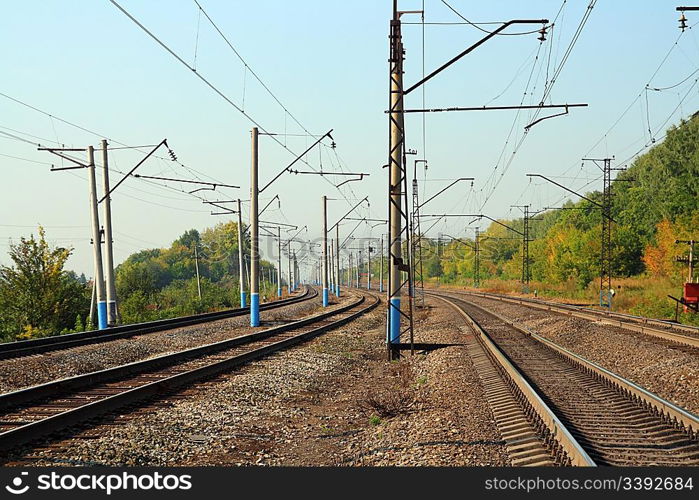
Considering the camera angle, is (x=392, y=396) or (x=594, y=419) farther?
(x=392, y=396)

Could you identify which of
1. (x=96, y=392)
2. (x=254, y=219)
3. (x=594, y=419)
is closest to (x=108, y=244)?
(x=254, y=219)

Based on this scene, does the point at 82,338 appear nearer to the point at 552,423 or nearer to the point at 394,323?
the point at 394,323

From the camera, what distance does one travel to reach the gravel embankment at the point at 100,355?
16.8 meters

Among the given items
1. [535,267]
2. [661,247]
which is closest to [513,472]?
[661,247]

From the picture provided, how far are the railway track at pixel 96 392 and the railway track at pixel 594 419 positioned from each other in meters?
6.38

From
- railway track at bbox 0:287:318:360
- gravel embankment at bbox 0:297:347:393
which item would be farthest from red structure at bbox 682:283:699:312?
railway track at bbox 0:287:318:360

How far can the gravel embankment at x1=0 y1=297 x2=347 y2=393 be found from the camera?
16.8 m

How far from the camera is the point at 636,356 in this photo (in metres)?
19.6

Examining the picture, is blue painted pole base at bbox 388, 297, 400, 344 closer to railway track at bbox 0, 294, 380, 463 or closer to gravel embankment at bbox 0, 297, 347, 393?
railway track at bbox 0, 294, 380, 463

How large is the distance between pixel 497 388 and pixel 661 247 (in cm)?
5854

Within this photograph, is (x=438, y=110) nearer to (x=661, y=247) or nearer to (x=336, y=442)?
(x=336, y=442)

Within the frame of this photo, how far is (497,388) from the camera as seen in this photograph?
1403 cm

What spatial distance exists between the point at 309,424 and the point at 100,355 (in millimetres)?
10610

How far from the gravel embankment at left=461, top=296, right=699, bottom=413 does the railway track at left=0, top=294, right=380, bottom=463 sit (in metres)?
9.37
